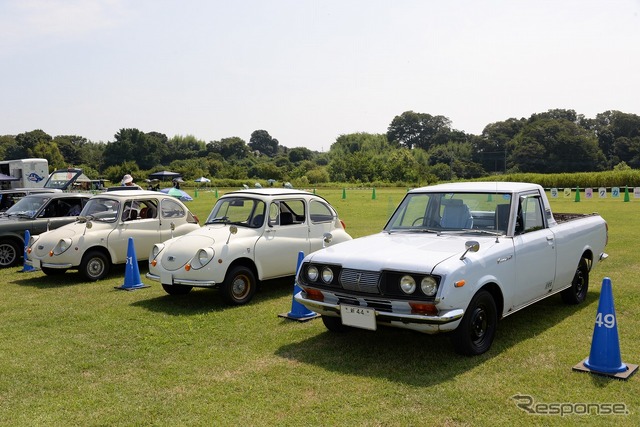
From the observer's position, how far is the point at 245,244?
827cm

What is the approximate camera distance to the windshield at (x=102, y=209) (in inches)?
431

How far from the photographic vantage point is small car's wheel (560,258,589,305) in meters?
7.66

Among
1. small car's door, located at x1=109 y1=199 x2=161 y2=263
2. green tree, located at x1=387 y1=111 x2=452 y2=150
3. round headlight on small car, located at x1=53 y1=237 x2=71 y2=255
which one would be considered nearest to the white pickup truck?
small car's door, located at x1=109 y1=199 x2=161 y2=263

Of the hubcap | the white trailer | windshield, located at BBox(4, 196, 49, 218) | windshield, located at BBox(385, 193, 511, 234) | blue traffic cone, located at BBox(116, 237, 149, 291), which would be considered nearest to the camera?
windshield, located at BBox(385, 193, 511, 234)

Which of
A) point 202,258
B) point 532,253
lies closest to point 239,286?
point 202,258

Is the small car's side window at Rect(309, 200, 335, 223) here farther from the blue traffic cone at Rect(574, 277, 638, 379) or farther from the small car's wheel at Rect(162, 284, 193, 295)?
the blue traffic cone at Rect(574, 277, 638, 379)

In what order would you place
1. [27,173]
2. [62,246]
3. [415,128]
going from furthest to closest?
[415,128] → [27,173] → [62,246]

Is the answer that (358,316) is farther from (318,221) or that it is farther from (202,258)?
(318,221)

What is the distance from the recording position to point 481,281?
17.9 feet

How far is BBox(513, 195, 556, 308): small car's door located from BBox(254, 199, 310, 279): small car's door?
376cm

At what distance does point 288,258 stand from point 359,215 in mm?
16178

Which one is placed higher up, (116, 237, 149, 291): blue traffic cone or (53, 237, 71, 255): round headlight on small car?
(53, 237, 71, 255): round headlight on small car

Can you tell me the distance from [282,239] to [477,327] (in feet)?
13.0

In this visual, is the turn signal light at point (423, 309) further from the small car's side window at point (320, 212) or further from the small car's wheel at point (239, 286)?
the small car's side window at point (320, 212)
